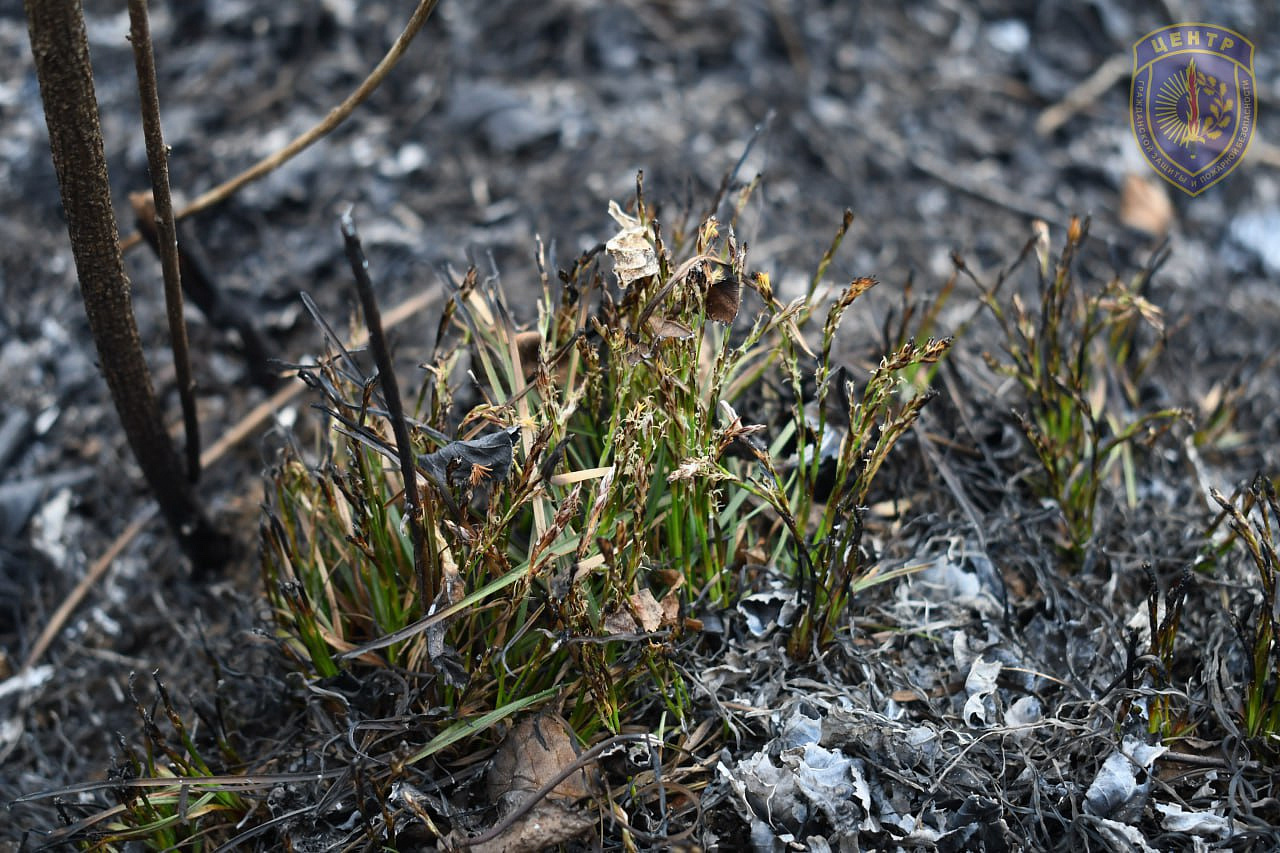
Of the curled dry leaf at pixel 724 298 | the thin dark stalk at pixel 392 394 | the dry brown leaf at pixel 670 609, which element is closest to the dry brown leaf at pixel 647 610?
the dry brown leaf at pixel 670 609

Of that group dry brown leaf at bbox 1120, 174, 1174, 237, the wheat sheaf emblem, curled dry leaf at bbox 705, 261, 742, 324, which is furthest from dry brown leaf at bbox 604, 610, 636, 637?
dry brown leaf at bbox 1120, 174, 1174, 237

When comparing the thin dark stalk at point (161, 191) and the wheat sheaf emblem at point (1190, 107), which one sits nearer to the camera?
the thin dark stalk at point (161, 191)

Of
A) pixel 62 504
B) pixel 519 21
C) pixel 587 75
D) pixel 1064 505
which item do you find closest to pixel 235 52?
pixel 519 21

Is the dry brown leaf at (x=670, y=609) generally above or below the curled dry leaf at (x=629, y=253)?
below

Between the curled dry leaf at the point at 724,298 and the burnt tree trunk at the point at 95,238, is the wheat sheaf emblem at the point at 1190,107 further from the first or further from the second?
the burnt tree trunk at the point at 95,238

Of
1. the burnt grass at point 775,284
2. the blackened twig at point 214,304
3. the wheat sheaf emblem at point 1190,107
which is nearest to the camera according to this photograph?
the burnt grass at point 775,284

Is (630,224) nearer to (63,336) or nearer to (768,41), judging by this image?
(63,336)
